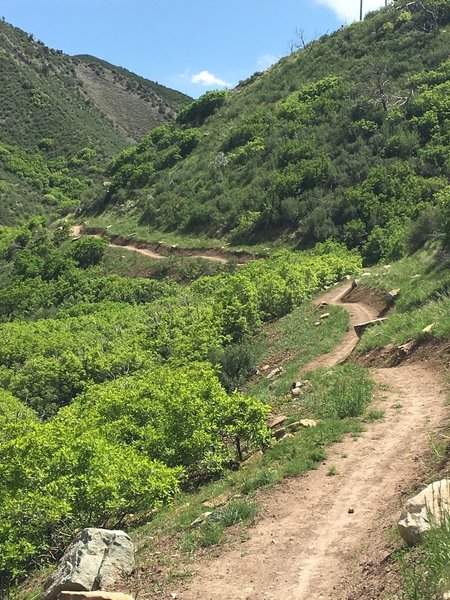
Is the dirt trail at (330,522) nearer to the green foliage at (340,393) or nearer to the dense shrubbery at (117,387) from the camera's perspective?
the green foliage at (340,393)

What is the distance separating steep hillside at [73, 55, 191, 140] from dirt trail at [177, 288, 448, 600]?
334 feet

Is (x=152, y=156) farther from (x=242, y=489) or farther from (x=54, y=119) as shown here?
(x=242, y=489)

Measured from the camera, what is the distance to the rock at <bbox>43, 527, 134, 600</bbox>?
5977mm

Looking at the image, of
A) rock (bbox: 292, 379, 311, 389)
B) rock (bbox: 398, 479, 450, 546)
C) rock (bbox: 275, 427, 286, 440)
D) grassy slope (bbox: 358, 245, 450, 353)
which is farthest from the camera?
grassy slope (bbox: 358, 245, 450, 353)

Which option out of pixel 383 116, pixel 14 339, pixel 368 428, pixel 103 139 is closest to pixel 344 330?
pixel 368 428

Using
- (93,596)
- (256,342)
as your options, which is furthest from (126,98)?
(93,596)

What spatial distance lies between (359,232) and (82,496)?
1018 inches

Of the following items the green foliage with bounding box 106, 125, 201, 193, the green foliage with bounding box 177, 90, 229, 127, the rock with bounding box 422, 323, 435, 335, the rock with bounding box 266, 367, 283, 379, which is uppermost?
the green foliage with bounding box 177, 90, 229, 127

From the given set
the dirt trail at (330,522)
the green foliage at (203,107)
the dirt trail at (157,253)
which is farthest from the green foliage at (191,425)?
the green foliage at (203,107)

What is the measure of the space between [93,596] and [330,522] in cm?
258

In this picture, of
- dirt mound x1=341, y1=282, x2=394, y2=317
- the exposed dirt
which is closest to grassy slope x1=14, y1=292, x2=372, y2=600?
dirt mound x1=341, y1=282, x2=394, y2=317

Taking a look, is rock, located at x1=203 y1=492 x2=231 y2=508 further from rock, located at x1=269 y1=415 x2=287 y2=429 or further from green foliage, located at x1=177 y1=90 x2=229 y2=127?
green foliage, located at x1=177 y1=90 x2=229 y2=127

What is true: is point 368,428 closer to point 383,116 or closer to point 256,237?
point 256,237

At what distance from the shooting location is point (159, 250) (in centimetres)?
4112
